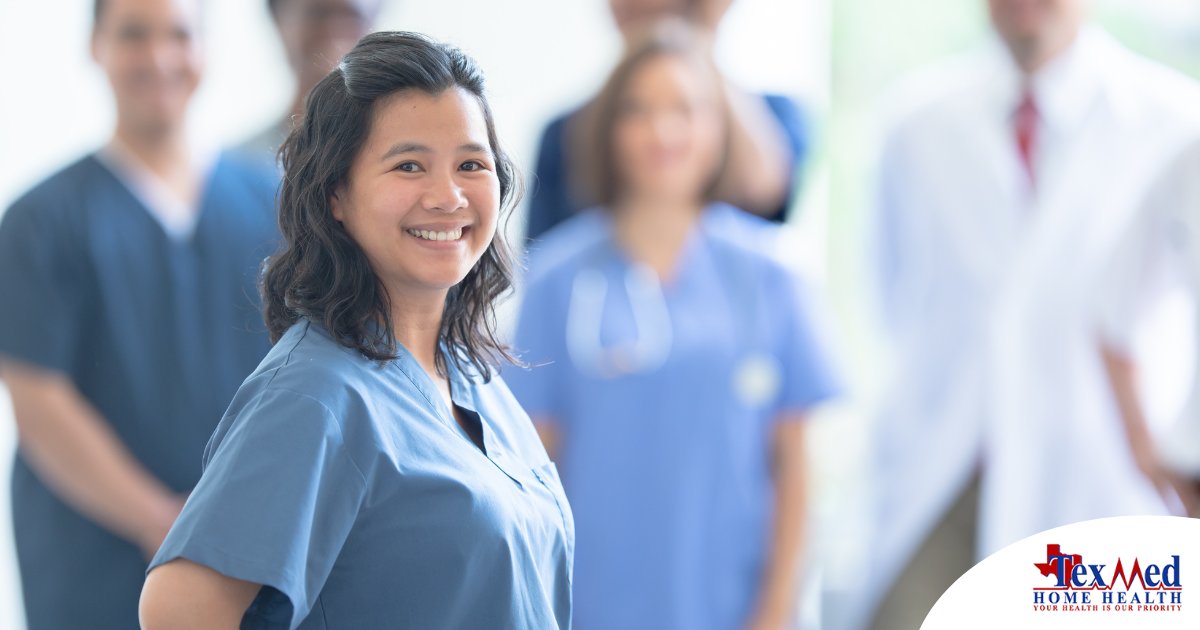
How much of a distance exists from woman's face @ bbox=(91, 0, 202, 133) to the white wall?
524 mm

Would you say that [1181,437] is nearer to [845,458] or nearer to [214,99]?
[845,458]

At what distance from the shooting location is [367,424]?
0.96 meters

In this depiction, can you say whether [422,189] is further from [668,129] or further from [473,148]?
[668,129]

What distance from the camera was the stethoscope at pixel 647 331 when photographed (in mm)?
2248

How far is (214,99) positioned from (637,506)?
3.91 feet

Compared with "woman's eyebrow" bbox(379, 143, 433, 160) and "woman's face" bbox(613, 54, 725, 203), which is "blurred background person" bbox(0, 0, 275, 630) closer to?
"woman's face" bbox(613, 54, 725, 203)

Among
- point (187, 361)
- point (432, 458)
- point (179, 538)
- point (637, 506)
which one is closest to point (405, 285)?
point (432, 458)

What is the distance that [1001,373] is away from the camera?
243 cm

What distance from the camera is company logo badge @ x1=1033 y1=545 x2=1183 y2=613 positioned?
4.06ft

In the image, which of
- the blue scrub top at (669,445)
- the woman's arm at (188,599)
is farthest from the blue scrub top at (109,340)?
the woman's arm at (188,599)

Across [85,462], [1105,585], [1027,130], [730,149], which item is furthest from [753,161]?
[1105,585]

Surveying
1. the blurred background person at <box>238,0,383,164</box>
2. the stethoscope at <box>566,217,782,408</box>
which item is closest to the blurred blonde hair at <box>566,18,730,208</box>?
the stethoscope at <box>566,217,782,408</box>

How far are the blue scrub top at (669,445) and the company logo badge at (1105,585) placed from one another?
1.02 meters

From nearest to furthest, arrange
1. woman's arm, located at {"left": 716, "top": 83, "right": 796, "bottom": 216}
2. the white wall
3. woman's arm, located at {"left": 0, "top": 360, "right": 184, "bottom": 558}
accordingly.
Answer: woman's arm, located at {"left": 0, "top": 360, "right": 184, "bottom": 558}, woman's arm, located at {"left": 716, "top": 83, "right": 796, "bottom": 216}, the white wall
